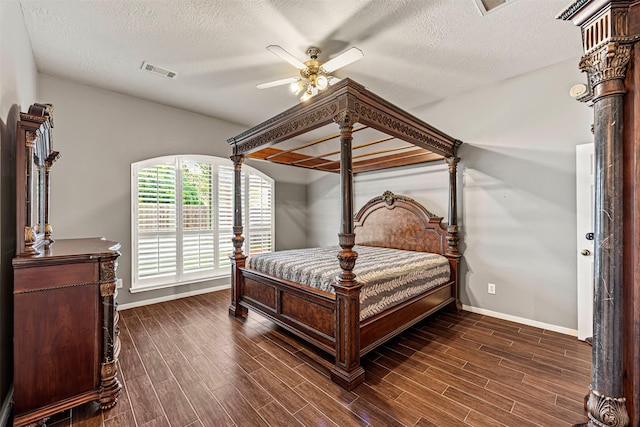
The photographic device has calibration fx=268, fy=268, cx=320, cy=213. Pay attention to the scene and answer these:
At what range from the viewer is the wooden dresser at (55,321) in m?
1.61

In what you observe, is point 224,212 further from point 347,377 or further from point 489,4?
point 489,4

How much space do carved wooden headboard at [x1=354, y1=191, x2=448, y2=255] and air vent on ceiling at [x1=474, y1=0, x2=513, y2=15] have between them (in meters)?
2.44

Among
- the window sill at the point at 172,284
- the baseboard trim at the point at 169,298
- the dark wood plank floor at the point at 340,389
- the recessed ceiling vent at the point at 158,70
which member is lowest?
the dark wood plank floor at the point at 340,389

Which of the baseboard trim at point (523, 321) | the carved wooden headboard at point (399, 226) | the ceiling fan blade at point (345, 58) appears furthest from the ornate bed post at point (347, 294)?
the baseboard trim at point (523, 321)

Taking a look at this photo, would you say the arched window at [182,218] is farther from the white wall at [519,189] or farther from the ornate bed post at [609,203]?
the ornate bed post at [609,203]

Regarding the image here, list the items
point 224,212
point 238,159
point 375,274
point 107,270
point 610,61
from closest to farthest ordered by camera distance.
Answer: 1. point 610,61
2. point 107,270
3. point 375,274
4. point 238,159
5. point 224,212

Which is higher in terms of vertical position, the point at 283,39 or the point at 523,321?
the point at 283,39

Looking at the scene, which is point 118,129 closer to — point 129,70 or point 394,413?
point 129,70

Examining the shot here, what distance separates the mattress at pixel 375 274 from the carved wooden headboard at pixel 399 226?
449mm

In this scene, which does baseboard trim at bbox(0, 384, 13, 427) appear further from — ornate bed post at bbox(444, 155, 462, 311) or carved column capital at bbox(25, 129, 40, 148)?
ornate bed post at bbox(444, 155, 462, 311)

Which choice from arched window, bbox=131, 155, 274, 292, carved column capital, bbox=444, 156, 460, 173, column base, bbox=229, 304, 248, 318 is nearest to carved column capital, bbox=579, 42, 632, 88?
carved column capital, bbox=444, 156, 460, 173

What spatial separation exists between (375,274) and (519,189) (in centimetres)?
226

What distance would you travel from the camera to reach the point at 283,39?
258 centimetres

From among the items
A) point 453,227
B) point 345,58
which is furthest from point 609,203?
point 453,227
